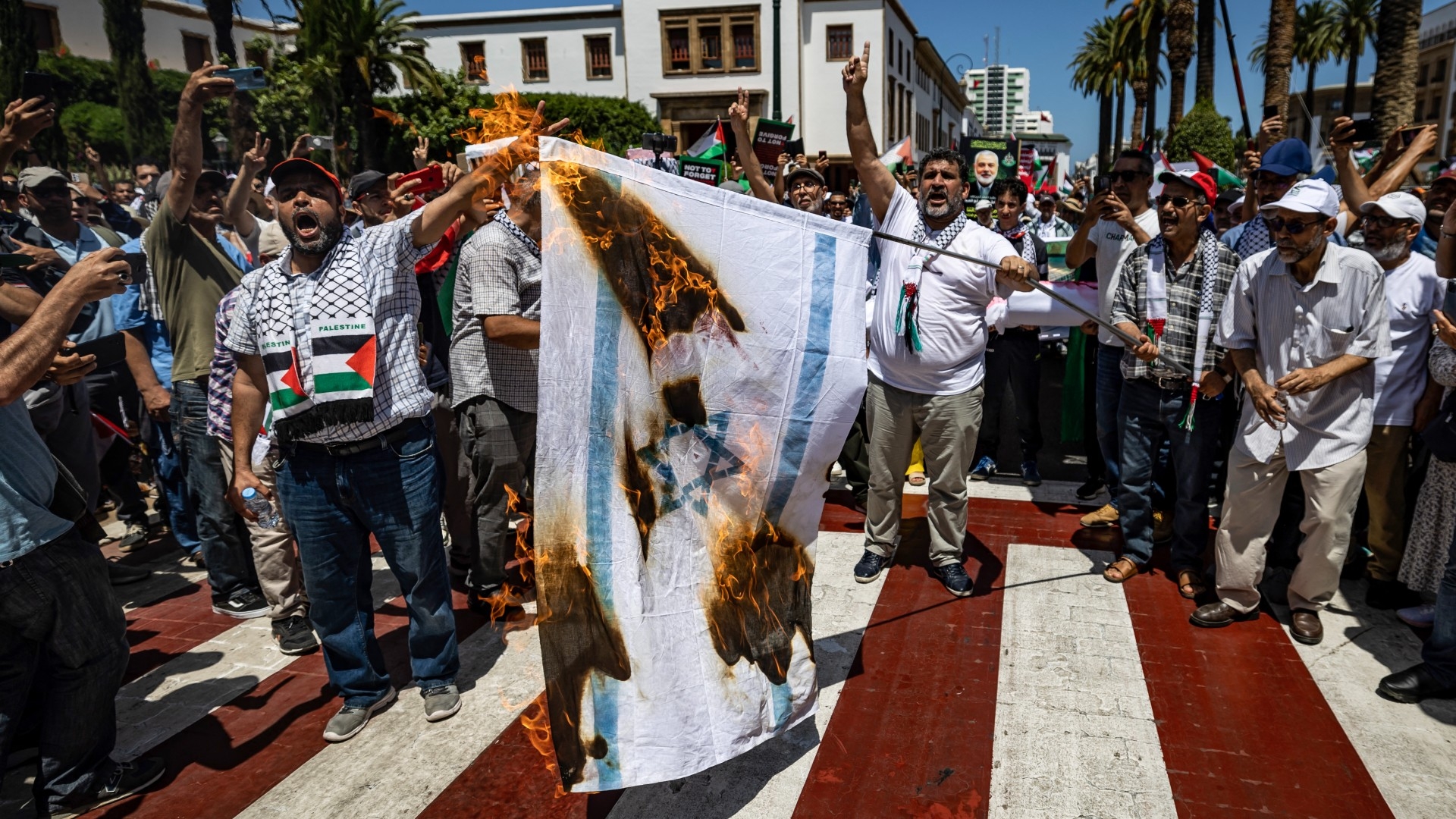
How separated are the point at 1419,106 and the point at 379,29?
246ft

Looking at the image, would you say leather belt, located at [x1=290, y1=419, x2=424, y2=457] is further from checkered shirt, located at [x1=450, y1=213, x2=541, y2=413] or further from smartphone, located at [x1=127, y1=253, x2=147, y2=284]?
smartphone, located at [x1=127, y1=253, x2=147, y2=284]

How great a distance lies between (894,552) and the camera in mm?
5250

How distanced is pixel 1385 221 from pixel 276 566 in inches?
231

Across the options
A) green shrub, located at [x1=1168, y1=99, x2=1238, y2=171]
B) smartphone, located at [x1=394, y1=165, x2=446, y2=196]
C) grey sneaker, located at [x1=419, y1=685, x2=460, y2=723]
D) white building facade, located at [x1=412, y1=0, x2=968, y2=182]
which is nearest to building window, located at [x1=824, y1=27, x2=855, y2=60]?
white building facade, located at [x1=412, y1=0, x2=968, y2=182]

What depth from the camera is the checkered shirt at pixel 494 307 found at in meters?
4.03

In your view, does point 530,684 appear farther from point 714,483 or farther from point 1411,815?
point 1411,815

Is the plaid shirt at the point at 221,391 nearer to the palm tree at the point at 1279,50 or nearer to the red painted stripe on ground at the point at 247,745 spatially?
the red painted stripe on ground at the point at 247,745

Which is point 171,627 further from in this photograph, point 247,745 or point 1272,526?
point 1272,526

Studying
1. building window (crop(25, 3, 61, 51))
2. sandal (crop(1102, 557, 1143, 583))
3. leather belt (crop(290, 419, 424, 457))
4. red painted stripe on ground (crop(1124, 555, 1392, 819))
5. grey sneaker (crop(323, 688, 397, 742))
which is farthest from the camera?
building window (crop(25, 3, 61, 51))

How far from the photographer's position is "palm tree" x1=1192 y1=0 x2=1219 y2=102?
A: 23250 millimetres

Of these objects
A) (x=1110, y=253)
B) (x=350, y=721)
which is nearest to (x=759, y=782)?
(x=350, y=721)

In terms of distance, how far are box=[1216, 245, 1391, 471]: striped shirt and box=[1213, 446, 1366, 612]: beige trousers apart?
9cm

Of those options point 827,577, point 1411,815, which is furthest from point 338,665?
point 1411,815

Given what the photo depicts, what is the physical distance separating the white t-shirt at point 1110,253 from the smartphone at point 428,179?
3.84 m
